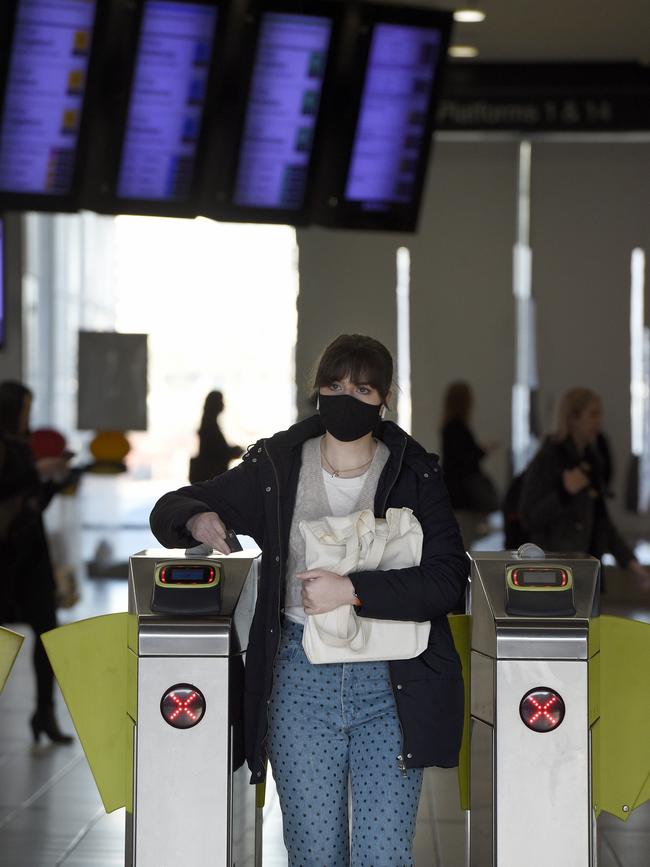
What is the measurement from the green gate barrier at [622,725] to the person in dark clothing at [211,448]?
401 centimetres

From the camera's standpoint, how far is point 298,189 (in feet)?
20.4

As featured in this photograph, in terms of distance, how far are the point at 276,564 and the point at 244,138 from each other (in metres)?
3.76

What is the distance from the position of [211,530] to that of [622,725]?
110 centimetres

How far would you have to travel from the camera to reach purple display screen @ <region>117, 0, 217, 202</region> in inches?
229

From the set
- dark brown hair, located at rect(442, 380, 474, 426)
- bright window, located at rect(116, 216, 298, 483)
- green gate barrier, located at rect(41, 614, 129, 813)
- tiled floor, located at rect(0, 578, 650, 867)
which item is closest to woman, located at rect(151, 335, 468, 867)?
green gate barrier, located at rect(41, 614, 129, 813)

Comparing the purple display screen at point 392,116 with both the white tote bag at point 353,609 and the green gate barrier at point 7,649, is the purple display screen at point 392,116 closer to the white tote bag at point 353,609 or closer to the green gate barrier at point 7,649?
the green gate barrier at point 7,649

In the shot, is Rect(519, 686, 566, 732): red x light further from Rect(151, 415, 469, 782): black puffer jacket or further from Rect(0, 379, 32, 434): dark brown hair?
Rect(0, 379, 32, 434): dark brown hair

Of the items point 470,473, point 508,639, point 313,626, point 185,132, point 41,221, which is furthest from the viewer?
point 41,221

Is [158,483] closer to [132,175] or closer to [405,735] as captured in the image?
[132,175]

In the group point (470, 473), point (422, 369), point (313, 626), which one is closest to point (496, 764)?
point (313, 626)

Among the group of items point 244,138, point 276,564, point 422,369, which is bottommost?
point 276,564

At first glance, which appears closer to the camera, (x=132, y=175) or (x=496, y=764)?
(x=496, y=764)

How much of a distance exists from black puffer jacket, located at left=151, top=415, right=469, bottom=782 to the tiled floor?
1667 millimetres

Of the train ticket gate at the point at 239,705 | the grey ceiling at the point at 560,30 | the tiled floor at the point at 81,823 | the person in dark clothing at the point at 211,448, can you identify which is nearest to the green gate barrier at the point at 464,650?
the train ticket gate at the point at 239,705
